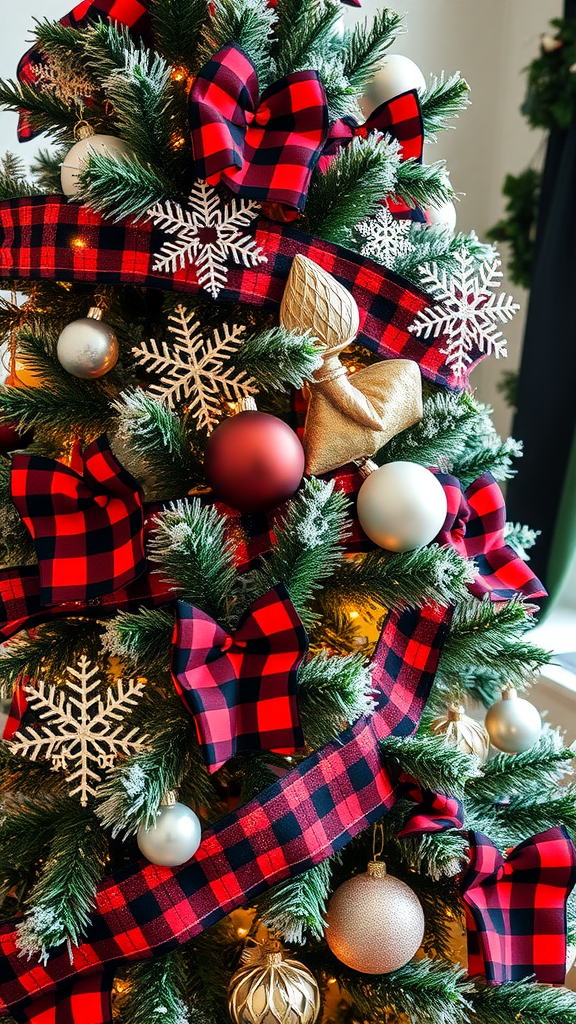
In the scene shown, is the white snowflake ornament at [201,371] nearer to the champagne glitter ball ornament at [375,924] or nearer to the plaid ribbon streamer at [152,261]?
the plaid ribbon streamer at [152,261]

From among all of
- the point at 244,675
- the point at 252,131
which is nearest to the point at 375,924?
the point at 244,675

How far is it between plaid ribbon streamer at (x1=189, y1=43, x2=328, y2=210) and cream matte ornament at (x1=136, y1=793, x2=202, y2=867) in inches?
17.2

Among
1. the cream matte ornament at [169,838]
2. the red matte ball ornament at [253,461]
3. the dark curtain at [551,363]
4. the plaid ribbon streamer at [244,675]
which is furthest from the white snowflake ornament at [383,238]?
the dark curtain at [551,363]

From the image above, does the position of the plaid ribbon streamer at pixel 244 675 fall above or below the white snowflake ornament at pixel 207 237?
below

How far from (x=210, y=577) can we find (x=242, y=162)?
307 mm

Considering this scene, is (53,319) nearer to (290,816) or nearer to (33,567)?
(33,567)

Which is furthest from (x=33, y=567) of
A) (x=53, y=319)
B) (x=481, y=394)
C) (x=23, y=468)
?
(x=481, y=394)

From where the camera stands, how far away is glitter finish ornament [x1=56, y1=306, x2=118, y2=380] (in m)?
0.57

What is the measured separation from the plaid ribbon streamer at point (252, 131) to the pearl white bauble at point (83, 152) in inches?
2.8

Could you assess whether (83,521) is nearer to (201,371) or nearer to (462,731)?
(201,371)

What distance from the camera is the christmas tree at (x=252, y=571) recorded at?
494mm

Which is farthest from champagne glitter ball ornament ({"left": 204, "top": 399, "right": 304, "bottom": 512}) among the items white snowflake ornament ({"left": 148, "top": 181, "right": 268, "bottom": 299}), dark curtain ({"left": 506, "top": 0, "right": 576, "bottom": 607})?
dark curtain ({"left": 506, "top": 0, "right": 576, "bottom": 607})

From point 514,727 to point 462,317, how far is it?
14.3 inches

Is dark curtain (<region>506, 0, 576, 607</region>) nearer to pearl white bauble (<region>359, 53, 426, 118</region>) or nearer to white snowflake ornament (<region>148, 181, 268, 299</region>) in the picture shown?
pearl white bauble (<region>359, 53, 426, 118</region>)
